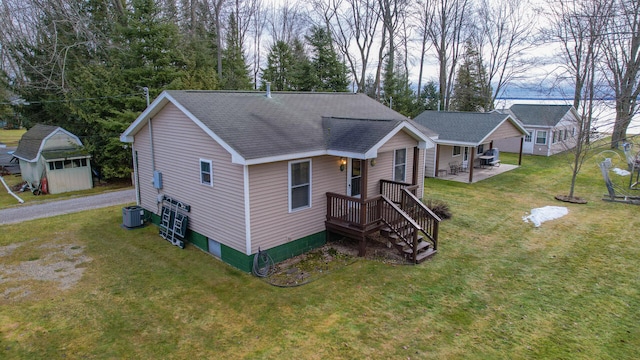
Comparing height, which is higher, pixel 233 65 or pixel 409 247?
pixel 233 65

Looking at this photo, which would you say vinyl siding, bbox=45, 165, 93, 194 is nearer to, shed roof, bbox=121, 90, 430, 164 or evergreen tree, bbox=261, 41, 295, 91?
shed roof, bbox=121, 90, 430, 164

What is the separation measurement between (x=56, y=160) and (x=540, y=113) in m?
31.4

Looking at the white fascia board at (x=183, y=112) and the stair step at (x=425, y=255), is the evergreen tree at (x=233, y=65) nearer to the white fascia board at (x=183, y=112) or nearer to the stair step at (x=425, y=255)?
the white fascia board at (x=183, y=112)

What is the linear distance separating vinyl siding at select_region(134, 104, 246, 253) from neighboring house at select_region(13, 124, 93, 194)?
27.3ft

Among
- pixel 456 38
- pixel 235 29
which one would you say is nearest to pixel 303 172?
pixel 235 29

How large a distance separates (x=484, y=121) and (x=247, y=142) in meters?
16.3

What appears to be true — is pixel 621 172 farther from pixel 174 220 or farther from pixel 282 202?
pixel 174 220

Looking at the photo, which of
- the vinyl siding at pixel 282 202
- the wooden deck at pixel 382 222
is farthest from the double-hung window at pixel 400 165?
the vinyl siding at pixel 282 202

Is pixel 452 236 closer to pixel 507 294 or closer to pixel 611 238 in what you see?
pixel 507 294

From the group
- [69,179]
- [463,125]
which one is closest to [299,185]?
[463,125]

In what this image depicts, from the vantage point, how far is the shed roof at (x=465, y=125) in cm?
1953

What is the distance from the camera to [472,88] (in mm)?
34469

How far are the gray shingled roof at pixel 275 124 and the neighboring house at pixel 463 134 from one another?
9470 mm

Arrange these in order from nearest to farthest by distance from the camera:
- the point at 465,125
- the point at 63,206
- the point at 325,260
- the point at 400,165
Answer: the point at 325,260, the point at 400,165, the point at 63,206, the point at 465,125
